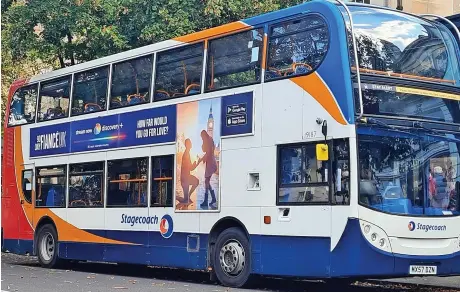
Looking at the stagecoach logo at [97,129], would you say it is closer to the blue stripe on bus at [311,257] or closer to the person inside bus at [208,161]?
the blue stripe on bus at [311,257]

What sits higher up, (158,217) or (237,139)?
(237,139)

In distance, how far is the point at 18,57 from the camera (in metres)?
23.6

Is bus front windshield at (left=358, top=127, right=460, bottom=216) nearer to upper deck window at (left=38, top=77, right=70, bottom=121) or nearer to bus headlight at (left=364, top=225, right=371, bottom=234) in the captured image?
bus headlight at (left=364, top=225, right=371, bottom=234)

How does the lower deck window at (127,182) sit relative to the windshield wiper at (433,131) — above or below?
below

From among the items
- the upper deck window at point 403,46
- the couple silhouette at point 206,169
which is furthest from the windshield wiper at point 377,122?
the couple silhouette at point 206,169

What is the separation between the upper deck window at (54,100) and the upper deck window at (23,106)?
0.35 metres

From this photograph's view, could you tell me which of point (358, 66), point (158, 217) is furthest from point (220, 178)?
point (358, 66)

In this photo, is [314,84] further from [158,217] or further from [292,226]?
[158,217]

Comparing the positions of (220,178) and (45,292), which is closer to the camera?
(45,292)

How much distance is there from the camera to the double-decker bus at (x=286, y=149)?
11.8 m

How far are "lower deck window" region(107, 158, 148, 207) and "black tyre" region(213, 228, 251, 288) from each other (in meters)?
2.46

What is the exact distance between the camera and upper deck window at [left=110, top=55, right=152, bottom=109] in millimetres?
16109

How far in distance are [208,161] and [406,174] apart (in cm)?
378

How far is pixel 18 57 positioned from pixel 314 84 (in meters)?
13.4
